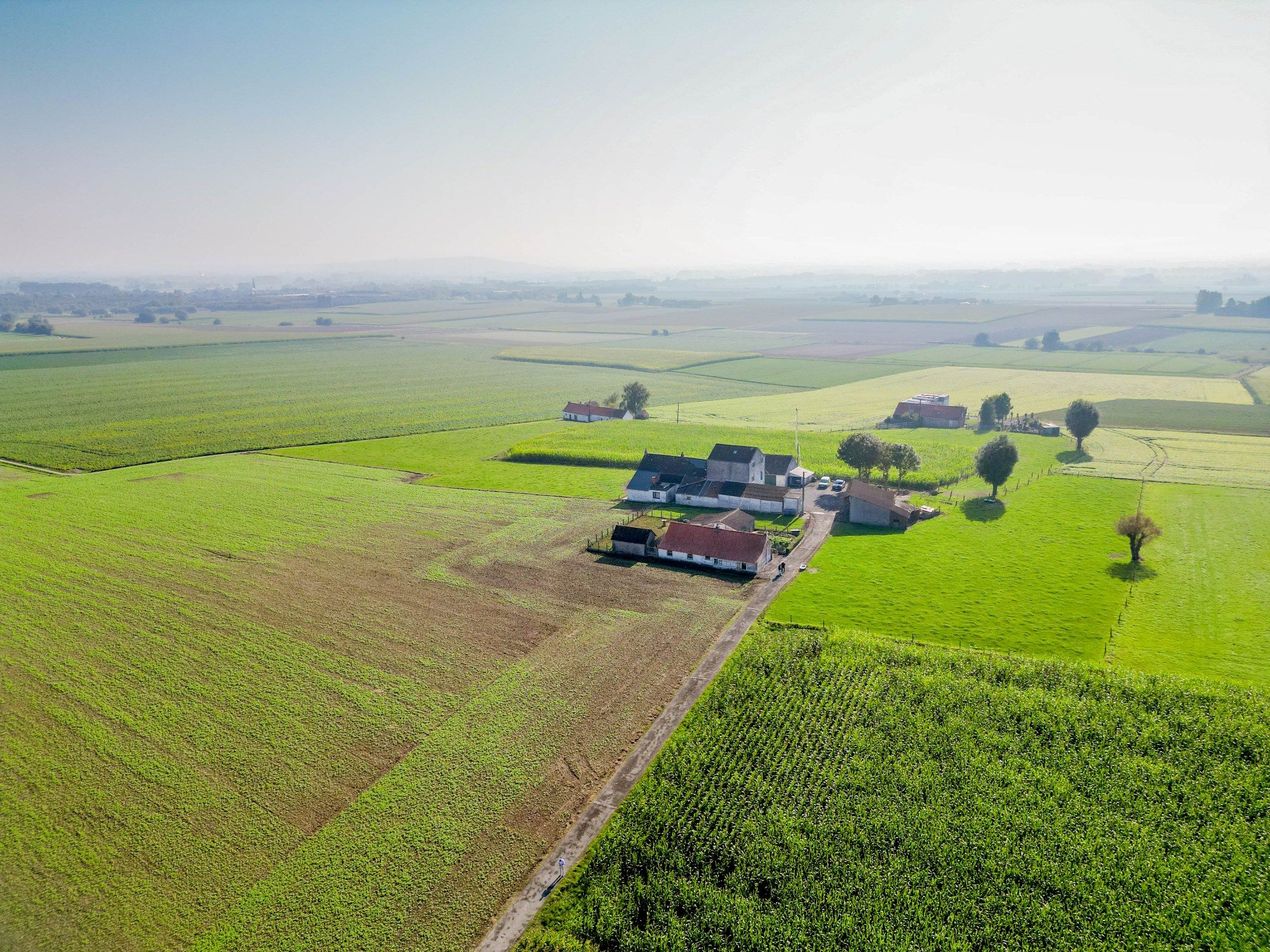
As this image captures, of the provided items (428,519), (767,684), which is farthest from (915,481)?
(428,519)

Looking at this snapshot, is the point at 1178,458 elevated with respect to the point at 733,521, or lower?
lower

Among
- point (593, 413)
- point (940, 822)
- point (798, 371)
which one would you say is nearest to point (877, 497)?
point (940, 822)

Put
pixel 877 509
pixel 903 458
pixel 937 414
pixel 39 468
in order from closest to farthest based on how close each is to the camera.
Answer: pixel 877 509 < pixel 903 458 < pixel 39 468 < pixel 937 414

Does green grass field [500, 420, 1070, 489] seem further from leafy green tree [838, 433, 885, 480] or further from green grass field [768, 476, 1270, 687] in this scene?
green grass field [768, 476, 1270, 687]

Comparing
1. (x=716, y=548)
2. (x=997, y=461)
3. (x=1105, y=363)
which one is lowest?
(x=1105, y=363)

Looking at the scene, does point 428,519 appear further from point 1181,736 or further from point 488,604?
point 1181,736

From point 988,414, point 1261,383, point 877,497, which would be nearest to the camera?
point 877,497

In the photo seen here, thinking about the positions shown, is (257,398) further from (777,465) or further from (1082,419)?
(1082,419)

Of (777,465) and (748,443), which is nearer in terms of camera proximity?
(777,465)
